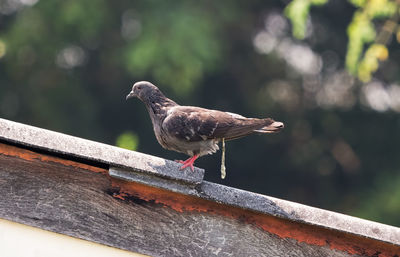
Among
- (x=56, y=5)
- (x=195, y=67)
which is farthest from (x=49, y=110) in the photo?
(x=195, y=67)

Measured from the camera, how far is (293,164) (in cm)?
1861

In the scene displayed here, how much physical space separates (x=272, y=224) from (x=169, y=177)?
493mm

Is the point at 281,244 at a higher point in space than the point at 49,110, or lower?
higher

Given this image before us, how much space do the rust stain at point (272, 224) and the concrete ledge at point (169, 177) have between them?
0.07m

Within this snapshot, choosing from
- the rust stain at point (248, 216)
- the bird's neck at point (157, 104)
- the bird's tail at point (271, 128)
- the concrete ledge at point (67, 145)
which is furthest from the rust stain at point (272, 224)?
the bird's neck at point (157, 104)

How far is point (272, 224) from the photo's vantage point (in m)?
3.26

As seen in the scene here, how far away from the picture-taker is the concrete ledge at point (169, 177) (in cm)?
303

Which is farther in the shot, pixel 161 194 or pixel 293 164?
pixel 293 164

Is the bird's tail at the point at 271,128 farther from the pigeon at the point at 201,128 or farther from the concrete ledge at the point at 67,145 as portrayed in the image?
the concrete ledge at the point at 67,145

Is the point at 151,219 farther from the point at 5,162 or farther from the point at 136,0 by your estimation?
the point at 136,0

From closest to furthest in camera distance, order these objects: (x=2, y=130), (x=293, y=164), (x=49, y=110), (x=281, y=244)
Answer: (x=2, y=130) → (x=281, y=244) → (x=49, y=110) → (x=293, y=164)

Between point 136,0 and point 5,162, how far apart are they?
48.4 feet

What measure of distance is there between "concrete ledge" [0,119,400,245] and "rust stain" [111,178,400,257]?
7cm

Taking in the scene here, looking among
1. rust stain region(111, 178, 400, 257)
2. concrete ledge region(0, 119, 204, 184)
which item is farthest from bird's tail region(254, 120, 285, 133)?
concrete ledge region(0, 119, 204, 184)
